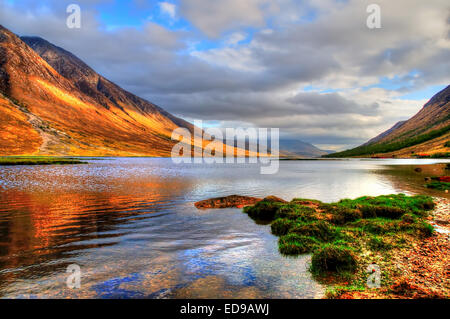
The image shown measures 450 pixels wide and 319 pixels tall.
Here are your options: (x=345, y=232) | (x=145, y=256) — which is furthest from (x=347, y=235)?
(x=145, y=256)

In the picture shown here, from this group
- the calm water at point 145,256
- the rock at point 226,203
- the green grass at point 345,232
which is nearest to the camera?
the calm water at point 145,256

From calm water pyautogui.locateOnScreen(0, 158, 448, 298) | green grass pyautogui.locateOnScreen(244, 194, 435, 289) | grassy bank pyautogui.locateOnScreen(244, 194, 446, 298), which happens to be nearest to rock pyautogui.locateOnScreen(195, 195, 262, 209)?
calm water pyautogui.locateOnScreen(0, 158, 448, 298)

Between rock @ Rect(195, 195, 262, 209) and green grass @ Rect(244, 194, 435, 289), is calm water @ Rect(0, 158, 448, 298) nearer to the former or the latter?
→ green grass @ Rect(244, 194, 435, 289)

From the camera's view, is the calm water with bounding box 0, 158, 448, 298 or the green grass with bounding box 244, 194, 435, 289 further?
the green grass with bounding box 244, 194, 435, 289

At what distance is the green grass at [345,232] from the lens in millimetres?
11906

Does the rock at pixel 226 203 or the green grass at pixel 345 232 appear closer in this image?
the green grass at pixel 345 232

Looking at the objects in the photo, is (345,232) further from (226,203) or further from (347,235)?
(226,203)

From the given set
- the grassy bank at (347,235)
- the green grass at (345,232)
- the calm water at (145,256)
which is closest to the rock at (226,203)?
the calm water at (145,256)

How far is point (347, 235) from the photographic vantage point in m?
16.3

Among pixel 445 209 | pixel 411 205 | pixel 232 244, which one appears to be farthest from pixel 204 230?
pixel 445 209

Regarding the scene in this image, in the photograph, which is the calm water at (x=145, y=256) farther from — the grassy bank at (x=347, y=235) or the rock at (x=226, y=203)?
the rock at (x=226, y=203)

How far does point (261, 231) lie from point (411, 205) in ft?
53.5

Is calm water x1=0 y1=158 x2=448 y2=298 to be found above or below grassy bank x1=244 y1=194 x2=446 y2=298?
below

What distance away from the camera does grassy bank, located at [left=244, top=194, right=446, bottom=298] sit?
37.0 feet
